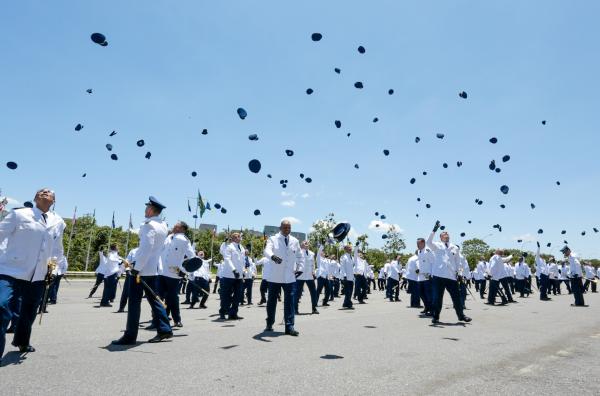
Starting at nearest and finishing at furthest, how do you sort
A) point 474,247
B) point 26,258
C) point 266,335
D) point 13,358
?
point 13,358 < point 26,258 < point 266,335 < point 474,247

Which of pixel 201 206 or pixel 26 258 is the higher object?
pixel 201 206

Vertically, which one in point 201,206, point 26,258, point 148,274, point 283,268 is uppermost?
point 201,206

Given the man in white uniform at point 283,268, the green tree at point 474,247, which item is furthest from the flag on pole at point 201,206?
the green tree at point 474,247

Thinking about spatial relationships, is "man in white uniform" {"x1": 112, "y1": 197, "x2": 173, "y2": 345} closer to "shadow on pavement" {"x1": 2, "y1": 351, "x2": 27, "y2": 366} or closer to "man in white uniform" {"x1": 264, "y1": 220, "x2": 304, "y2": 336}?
"shadow on pavement" {"x1": 2, "y1": 351, "x2": 27, "y2": 366}

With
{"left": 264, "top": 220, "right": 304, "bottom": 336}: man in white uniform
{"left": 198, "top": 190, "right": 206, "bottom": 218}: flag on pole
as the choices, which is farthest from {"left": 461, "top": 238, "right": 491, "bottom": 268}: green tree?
{"left": 264, "top": 220, "right": 304, "bottom": 336}: man in white uniform

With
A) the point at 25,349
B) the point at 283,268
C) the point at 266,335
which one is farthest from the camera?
the point at 283,268

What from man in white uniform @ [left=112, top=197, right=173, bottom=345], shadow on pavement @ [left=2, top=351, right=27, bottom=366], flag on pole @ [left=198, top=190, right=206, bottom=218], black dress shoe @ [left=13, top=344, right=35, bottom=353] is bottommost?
shadow on pavement @ [left=2, top=351, right=27, bottom=366]

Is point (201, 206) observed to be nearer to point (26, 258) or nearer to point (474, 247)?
point (26, 258)

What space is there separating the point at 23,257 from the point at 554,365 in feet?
22.8

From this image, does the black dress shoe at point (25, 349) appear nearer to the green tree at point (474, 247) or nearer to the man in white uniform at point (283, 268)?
the man in white uniform at point (283, 268)

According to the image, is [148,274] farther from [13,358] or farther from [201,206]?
[201,206]

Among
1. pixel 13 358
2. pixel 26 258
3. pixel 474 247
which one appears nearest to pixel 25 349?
pixel 13 358

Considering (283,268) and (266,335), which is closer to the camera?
(266,335)

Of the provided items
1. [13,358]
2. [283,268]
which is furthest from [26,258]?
[283,268]
